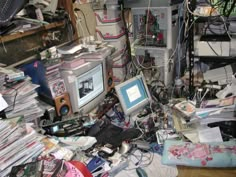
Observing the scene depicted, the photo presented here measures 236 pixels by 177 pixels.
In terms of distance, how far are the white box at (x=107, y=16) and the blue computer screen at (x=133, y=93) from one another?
0.63m

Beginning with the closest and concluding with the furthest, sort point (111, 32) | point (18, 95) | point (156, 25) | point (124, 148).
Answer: point (18, 95), point (124, 148), point (156, 25), point (111, 32)

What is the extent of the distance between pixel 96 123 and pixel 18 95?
1.80ft

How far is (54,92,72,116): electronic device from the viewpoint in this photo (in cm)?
154

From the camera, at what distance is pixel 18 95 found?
129 cm

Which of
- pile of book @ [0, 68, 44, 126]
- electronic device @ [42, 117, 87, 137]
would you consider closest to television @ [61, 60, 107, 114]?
electronic device @ [42, 117, 87, 137]

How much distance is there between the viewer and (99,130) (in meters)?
1.58

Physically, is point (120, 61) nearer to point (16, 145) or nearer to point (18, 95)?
point (18, 95)

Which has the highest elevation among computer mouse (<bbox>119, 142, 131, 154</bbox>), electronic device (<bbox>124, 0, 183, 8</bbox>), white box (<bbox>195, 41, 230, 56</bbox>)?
electronic device (<bbox>124, 0, 183, 8</bbox>)

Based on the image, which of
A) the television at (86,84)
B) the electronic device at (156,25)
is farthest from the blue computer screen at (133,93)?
the electronic device at (156,25)

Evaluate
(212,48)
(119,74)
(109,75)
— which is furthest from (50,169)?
(212,48)

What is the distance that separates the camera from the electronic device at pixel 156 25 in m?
1.95

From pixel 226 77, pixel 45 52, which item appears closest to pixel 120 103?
pixel 45 52

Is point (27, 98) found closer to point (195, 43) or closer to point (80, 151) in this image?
point (80, 151)

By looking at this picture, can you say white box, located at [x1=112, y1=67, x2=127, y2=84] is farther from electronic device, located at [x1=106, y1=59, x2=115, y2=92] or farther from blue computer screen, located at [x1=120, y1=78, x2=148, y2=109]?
blue computer screen, located at [x1=120, y1=78, x2=148, y2=109]
